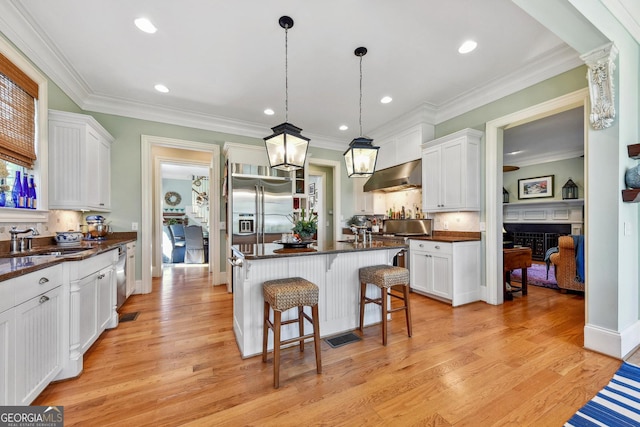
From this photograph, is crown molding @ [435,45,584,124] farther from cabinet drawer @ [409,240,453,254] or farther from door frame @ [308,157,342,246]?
door frame @ [308,157,342,246]

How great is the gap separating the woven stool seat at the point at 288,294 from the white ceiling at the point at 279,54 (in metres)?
2.28

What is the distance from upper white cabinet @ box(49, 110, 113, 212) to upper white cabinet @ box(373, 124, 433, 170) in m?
4.48

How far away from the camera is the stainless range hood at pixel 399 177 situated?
4323 millimetres

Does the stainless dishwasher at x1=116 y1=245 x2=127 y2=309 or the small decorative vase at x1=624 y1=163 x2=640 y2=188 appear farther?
the stainless dishwasher at x1=116 y1=245 x2=127 y2=309

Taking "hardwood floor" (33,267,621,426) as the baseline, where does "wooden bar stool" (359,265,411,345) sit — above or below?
above

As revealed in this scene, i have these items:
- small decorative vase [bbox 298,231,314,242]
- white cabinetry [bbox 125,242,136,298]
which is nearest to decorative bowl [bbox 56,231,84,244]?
white cabinetry [bbox 125,242,136,298]

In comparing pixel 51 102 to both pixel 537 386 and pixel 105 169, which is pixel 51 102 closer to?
pixel 105 169

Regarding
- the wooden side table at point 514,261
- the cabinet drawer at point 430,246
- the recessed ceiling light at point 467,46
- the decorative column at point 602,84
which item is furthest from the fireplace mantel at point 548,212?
the recessed ceiling light at point 467,46

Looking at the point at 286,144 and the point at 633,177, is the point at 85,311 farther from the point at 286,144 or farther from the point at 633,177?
the point at 633,177

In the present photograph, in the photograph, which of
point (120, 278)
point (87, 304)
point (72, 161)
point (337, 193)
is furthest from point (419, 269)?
point (72, 161)

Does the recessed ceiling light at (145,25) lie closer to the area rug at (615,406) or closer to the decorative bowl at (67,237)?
the decorative bowl at (67,237)

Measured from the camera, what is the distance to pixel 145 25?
7.86ft

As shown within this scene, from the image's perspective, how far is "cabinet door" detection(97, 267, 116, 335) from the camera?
7.98 feet

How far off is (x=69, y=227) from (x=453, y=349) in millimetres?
4612
